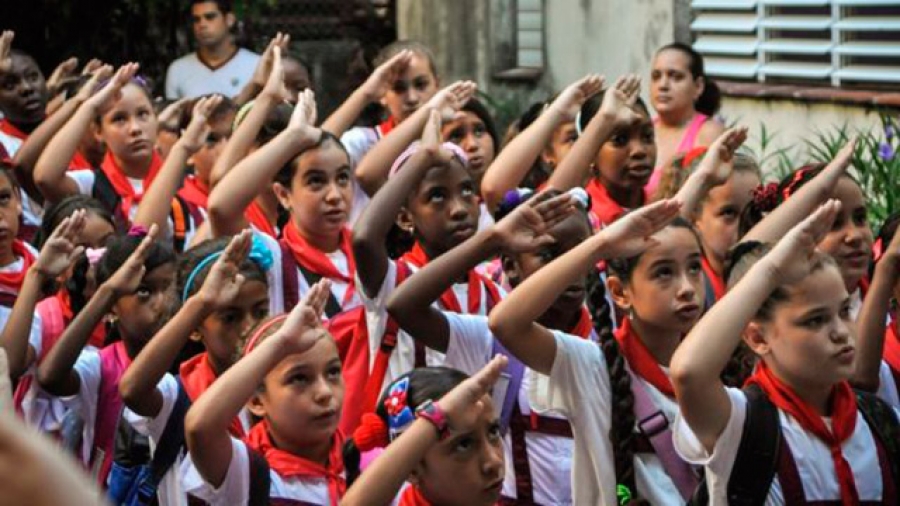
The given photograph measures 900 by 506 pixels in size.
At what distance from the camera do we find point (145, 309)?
4.96 meters

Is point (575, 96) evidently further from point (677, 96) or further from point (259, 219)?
point (677, 96)

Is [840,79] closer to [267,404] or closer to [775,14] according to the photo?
[775,14]

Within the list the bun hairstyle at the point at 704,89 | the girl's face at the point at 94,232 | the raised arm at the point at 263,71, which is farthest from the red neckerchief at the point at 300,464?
the bun hairstyle at the point at 704,89

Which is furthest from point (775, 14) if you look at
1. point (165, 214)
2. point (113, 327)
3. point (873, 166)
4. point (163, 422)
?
point (163, 422)

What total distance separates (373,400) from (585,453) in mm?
1074

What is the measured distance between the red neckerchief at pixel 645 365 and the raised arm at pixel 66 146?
3.50 metres

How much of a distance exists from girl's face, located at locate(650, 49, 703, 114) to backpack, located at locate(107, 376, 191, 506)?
12.5 ft

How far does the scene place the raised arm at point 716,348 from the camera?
3.08 metres

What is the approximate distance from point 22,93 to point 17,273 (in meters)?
2.87

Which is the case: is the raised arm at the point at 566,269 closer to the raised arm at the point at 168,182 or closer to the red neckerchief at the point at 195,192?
the raised arm at the point at 168,182

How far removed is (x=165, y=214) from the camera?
6355 mm

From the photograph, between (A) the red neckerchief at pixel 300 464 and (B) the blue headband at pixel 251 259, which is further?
(B) the blue headband at pixel 251 259

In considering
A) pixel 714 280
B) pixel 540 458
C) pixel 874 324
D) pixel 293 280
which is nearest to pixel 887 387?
pixel 874 324

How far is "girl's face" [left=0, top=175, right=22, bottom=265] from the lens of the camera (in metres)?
5.72
